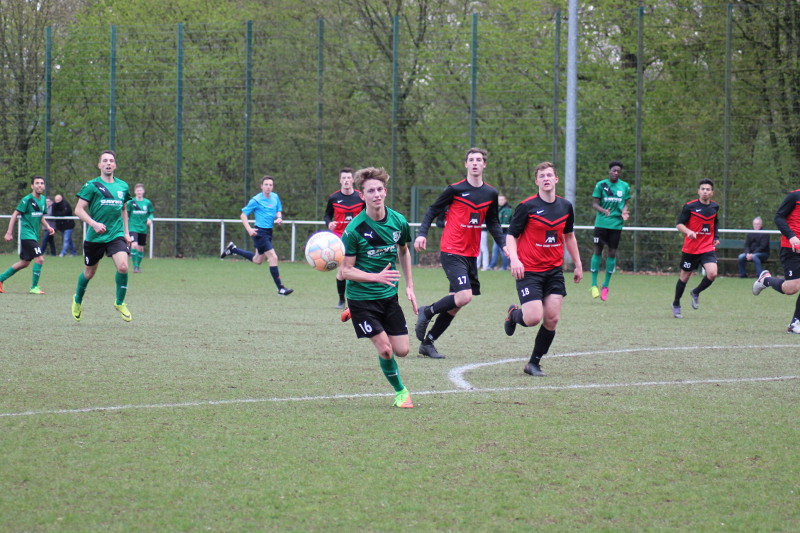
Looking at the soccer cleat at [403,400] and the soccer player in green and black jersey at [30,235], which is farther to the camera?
the soccer player in green and black jersey at [30,235]

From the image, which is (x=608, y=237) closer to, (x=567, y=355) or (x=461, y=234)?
(x=461, y=234)

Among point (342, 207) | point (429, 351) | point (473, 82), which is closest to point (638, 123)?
point (473, 82)

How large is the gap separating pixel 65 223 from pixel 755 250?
1953 cm

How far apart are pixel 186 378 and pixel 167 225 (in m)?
22.3

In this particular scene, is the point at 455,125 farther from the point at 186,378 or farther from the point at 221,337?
the point at 186,378

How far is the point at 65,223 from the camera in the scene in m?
29.2

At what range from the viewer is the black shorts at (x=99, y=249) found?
11734mm

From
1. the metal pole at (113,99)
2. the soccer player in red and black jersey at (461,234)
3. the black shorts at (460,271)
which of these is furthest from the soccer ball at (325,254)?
the metal pole at (113,99)

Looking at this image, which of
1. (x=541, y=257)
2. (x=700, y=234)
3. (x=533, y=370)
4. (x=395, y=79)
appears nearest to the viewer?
(x=533, y=370)

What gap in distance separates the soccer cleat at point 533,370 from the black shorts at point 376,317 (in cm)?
166

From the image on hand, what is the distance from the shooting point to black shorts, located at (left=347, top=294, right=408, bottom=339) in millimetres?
6707

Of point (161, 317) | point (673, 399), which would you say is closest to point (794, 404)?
point (673, 399)

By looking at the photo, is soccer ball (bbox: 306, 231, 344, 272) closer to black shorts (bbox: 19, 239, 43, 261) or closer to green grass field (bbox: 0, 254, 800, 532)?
green grass field (bbox: 0, 254, 800, 532)

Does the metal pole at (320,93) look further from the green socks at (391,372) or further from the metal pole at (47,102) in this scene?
the green socks at (391,372)
